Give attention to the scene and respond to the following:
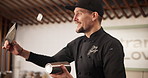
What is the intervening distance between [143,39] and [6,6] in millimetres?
3191

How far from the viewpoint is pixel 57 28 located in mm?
5172

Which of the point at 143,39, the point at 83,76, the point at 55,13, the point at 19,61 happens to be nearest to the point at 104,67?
the point at 83,76

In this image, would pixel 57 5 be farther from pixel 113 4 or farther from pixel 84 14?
pixel 84 14

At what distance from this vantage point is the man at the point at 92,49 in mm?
1333

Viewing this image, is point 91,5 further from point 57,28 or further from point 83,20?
point 57,28

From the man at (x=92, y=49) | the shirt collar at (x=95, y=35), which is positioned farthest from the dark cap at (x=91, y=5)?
the shirt collar at (x=95, y=35)

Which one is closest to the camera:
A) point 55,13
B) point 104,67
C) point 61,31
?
point 104,67

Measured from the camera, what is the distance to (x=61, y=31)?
5113 millimetres

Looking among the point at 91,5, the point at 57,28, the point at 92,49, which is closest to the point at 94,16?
the point at 91,5

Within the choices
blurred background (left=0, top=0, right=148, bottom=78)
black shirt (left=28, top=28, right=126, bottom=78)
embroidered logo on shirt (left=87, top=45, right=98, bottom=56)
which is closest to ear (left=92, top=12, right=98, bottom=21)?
black shirt (left=28, top=28, right=126, bottom=78)

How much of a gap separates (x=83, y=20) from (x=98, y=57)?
30 centimetres

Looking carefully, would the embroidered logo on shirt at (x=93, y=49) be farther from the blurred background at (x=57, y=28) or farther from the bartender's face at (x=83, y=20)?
the blurred background at (x=57, y=28)

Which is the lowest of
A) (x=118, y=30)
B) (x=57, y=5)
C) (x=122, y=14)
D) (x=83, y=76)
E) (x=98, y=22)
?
(x=83, y=76)

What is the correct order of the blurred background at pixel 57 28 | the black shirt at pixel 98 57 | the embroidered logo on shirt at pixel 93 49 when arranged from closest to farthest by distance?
1. the black shirt at pixel 98 57
2. the embroidered logo on shirt at pixel 93 49
3. the blurred background at pixel 57 28
